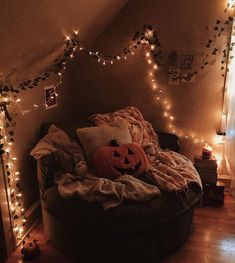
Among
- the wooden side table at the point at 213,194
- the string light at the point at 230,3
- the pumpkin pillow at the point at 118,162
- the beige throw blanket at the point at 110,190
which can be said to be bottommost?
the wooden side table at the point at 213,194

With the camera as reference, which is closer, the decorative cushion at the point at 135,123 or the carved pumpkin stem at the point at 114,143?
the carved pumpkin stem at the point at 114,143

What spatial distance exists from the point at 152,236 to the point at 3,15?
1574 millimetres

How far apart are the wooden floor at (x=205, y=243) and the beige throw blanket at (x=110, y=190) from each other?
1.62 ft

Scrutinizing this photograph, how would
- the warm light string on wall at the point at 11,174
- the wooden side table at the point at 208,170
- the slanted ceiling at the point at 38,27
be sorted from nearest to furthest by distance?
the slanted ceiling at the point at 38,27, the warm light string on wall at the point at 11,174, the wooden side table at the point at 208,170

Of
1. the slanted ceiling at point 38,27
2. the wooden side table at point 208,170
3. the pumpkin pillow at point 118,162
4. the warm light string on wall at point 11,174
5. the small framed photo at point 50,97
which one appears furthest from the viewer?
the wooden side table at point 208,170

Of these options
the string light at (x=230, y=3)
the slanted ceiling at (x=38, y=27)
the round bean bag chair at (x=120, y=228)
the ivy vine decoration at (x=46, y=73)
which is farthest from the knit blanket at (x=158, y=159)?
the string light at (x=230, y=3)

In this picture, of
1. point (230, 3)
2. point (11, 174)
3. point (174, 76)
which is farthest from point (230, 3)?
point (11, 174)

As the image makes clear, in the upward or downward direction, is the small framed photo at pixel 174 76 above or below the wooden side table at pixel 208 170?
above

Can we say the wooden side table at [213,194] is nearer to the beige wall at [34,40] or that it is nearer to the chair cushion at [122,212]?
the chair cushion at [122,212]

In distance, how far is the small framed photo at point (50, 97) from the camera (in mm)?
2581

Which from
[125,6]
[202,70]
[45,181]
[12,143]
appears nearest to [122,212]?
[45,181]

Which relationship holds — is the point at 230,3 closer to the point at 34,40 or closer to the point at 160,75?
the point at 160,75

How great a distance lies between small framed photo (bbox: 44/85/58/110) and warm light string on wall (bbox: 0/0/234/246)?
0.03m

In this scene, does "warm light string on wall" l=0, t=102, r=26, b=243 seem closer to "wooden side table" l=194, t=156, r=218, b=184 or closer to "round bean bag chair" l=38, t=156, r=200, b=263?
"round bean bag chair" l=38, t=156, r=200, b=263
